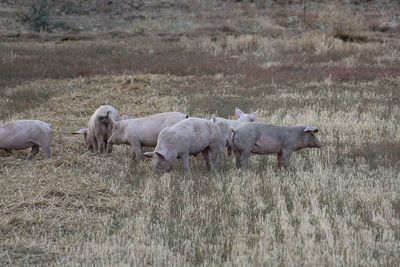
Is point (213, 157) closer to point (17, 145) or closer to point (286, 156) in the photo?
point (286, 156)

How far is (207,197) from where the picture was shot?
9492 millimetres

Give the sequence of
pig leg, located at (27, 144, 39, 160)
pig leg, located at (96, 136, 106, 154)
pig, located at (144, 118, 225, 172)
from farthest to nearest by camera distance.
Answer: pig leg, located at (96, 136, 106, 154) → pig leg, located at (27, 144, 39, 160) → pig, located at (144, 118, 225, 172)

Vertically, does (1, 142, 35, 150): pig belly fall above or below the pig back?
below

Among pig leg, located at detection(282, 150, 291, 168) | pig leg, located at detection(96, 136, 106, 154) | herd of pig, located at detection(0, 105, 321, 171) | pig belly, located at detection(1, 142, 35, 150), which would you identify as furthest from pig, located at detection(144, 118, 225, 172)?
pig belly, located at detection(1, 142, 35, 150)

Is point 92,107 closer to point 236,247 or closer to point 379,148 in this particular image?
point 379,148

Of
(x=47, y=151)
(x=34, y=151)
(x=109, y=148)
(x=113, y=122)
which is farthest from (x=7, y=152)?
(x=113, y=122)

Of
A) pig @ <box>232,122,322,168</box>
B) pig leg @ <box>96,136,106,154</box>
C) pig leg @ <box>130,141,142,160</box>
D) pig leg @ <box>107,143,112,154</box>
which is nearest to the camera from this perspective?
pig @ <box>232,122,322,168</box>

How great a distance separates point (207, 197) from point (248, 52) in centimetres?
2107

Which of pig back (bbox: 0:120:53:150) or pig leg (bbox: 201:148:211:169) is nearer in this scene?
pig leg (bbox: 201:148:211:169)

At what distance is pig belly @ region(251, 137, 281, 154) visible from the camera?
1148 cm

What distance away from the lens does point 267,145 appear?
11500 mm

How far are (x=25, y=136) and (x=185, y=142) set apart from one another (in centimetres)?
333

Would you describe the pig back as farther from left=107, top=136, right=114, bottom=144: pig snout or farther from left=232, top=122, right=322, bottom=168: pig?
left=232, top=122, right=322, bottom=168: pig

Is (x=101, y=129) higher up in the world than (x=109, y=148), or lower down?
higher up
